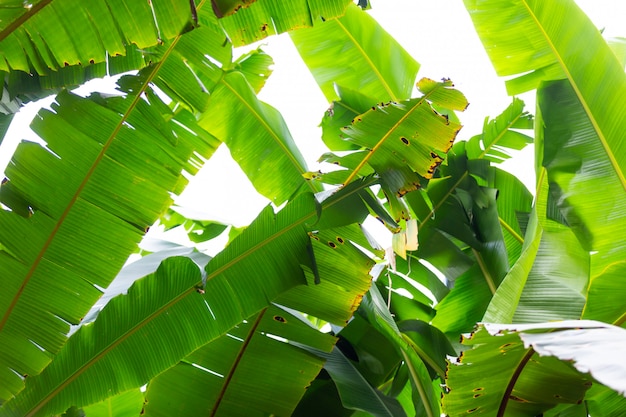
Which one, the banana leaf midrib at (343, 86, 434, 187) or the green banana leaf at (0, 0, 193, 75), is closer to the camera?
the green banana leaf at (0, 0, 193, 75)

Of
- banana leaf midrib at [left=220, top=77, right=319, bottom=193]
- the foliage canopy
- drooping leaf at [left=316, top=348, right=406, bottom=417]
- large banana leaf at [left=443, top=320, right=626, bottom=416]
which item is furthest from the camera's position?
banana leaf midrib at [left=220, top=77, right=319, bottom=193]

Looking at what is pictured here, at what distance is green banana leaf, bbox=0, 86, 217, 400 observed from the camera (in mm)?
930

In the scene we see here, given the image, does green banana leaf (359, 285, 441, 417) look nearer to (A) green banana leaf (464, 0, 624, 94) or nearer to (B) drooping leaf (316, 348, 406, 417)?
(B) drooping leaf (316, 348, 406, 417)

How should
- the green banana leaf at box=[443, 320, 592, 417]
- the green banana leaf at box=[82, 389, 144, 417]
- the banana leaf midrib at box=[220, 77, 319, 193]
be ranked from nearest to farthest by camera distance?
1. the green banana leaf at box=[443, 320, 592, 417]
2. the green banana leaf at box=[82, 389, 144, 417]
3. the banana leaf midrib at box=[220, 77, 319, 193]

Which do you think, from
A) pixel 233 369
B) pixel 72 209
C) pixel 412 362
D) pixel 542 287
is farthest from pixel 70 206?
pixel 542 287

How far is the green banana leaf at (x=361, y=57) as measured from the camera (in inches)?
63.5

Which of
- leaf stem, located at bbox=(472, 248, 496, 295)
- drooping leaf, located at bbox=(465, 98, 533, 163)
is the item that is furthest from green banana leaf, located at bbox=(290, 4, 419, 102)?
leaf stem, located at bbox=(472, 248, 496, 295)

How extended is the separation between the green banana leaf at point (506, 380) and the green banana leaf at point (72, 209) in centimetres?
56

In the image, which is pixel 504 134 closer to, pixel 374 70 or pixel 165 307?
pixel 374 70

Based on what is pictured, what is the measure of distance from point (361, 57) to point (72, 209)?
96 centimetres

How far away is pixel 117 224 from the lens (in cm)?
96

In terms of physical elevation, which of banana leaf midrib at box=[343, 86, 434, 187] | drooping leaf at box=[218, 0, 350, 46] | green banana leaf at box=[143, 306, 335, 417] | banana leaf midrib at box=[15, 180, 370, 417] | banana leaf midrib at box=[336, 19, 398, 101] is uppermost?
banana leaf midrib at box=[336, 19, 398, 101]

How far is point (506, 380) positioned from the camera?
868 millimetres

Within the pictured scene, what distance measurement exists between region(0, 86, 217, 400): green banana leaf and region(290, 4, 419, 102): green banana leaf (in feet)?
2.50
